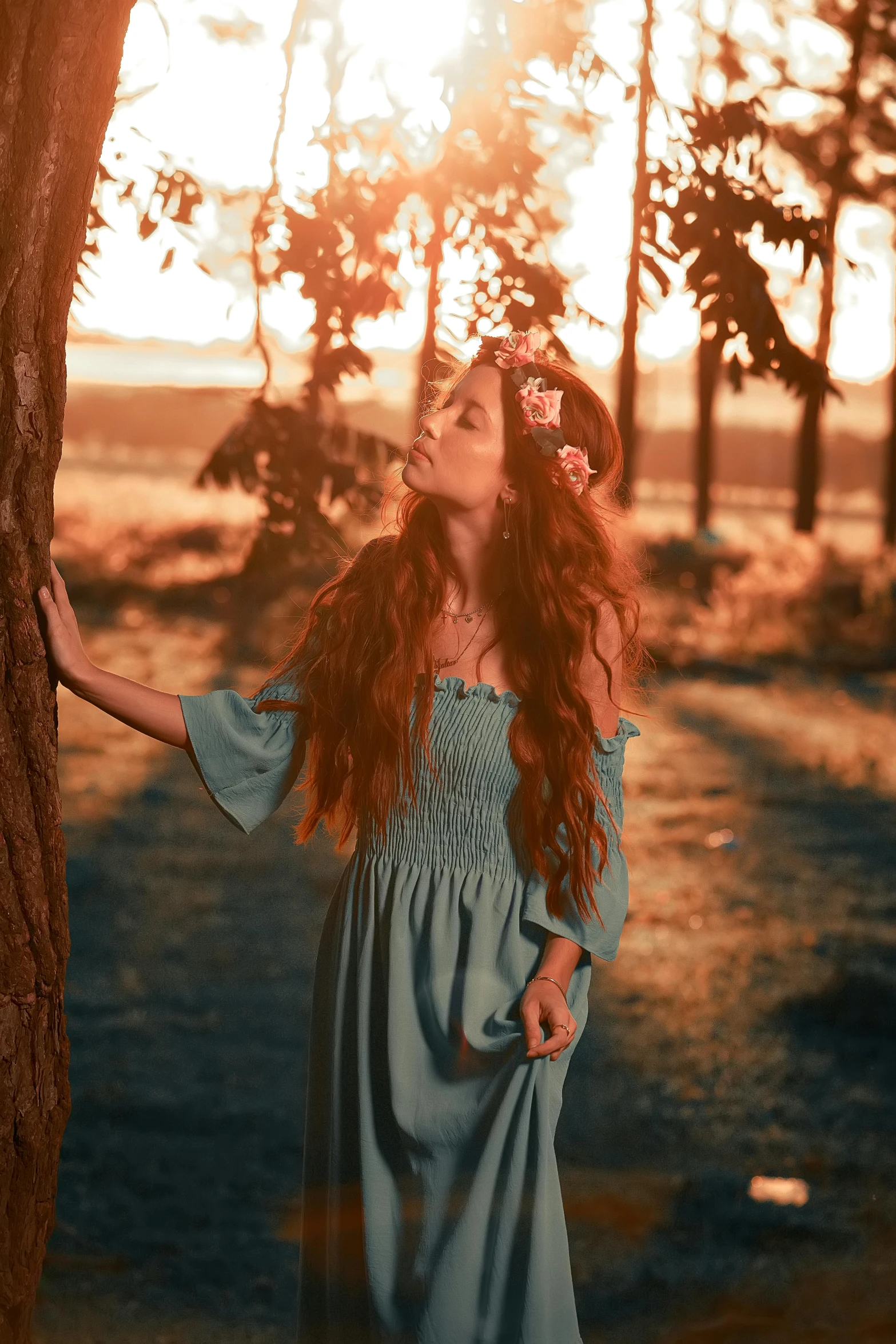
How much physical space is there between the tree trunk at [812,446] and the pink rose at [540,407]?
1621cm

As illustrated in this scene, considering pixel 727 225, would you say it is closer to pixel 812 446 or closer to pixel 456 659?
pixel 456 659

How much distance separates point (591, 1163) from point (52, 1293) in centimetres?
186

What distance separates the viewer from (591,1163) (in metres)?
5.01

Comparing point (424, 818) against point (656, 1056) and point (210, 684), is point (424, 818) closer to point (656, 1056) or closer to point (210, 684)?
point (656, 1056)

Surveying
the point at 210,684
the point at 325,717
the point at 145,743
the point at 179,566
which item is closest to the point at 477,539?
the point at 325,717

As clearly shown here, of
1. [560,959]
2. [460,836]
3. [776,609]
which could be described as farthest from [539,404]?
[776,609]

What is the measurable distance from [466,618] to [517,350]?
559 mm

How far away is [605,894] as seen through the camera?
2.90 meters

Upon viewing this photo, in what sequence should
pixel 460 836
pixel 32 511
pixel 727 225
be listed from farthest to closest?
1. pixel 727 225
2. pixel 460 836
3. pixel 32 511

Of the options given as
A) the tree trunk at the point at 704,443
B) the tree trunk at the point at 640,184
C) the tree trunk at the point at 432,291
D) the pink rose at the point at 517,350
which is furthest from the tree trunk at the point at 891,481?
the pink rose at the point at 517,350

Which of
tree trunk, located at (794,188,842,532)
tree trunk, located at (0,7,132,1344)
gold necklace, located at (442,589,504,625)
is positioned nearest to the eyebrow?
gold necklace, located at (442,589,504,625)

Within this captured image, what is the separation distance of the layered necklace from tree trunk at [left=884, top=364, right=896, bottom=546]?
2056cm

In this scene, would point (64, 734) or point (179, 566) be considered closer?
point (64, 734)

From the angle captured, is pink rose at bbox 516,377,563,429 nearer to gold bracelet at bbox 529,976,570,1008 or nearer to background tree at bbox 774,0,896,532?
gold bracelet at bbox 529,976,570,1008
